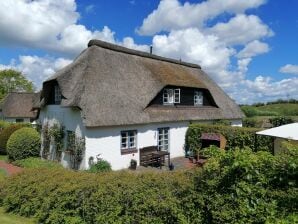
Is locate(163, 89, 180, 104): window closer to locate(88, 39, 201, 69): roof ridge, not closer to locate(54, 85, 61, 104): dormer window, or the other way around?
locate(88, 39, 201, 69): roof ridge

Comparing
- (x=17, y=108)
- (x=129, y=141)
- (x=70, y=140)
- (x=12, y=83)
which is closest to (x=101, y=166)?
(x=129, y=141)

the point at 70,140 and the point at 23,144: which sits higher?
the point at 70,140

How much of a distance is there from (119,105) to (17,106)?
1612 inches

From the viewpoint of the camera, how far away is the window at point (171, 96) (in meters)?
21.1

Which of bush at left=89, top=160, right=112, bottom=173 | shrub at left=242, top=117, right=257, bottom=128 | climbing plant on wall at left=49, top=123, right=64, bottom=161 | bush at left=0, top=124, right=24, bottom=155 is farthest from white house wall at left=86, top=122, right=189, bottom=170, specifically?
shrub at left=242, top=117, right=257, bottom=128

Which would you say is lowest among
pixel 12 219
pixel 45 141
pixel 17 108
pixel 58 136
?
pixel 12 219

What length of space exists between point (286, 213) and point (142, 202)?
3.04 meters

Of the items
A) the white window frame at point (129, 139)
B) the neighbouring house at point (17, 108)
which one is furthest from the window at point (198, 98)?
the neighbouring house at point (17, 108)

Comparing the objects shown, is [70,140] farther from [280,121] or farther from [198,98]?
[280,121]

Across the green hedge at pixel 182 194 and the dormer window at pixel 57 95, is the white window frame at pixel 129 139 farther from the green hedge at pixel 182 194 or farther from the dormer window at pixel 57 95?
the green hedge at pixel 182 194

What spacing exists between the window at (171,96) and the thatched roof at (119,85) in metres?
0.63

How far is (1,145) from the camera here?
22547mm

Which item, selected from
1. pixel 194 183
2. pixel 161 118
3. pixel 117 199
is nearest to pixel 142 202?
pixel 117 199

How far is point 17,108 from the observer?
2042 inches
